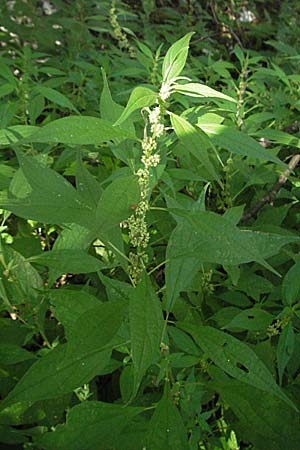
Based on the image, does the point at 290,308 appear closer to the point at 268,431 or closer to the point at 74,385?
the point at 268,431

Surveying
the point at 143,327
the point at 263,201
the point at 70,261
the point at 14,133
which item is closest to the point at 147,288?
the point at 143,327

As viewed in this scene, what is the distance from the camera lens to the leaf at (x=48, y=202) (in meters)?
1.11

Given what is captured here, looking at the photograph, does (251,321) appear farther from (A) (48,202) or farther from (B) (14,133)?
(B) (14,133)

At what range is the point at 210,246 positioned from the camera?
114 centimetres

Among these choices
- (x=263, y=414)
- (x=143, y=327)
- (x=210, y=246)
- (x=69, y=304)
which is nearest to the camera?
(x=143, y=327)

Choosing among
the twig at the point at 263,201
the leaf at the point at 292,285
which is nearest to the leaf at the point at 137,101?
the leaf at the point at 292,285

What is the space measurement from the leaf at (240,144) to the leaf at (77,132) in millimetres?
208

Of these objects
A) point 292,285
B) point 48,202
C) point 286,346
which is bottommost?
point 286,346

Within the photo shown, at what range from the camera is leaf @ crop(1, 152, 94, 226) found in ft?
→ 3.63

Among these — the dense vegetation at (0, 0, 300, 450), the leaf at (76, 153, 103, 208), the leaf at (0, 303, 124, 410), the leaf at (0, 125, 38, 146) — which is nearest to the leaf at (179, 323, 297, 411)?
the dense vegetation at (0, 0, 300, 450)

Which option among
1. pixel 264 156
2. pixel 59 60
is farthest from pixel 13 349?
pixel 59 60

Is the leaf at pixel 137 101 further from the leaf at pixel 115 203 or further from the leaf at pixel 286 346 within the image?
the leaf at pixel 286 346

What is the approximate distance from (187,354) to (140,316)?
0.53 m

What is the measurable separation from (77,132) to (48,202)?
17 cm
